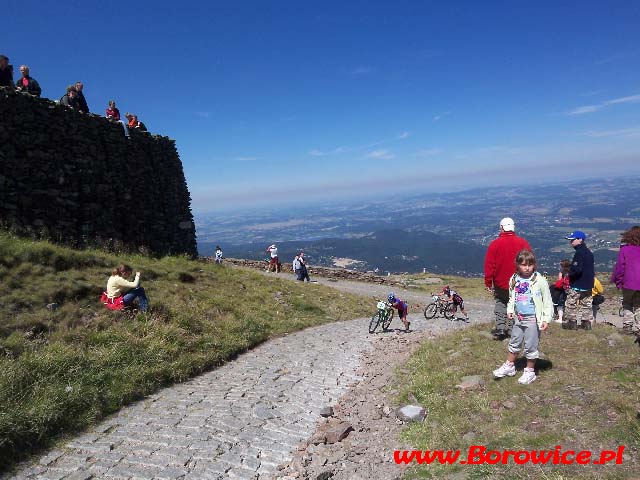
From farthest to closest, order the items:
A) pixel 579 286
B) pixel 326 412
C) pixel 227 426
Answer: pixel 579 286
pixel 326 412
pixel 227 426

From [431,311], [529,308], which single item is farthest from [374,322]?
[529,308]

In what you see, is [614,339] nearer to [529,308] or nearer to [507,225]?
[507,225]

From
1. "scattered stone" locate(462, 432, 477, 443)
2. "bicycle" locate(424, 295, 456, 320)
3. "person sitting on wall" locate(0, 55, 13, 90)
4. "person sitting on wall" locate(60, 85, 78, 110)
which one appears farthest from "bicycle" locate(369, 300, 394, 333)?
"person sitting on wall" locate(0, 55, 13, 90)

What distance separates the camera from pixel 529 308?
7113 mm

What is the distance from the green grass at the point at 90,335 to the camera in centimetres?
683

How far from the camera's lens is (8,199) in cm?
1401

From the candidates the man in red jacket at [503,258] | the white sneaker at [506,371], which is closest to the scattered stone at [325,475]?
the white sneaker at [506,371]

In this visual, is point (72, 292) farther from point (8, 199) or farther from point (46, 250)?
point (8, 199)

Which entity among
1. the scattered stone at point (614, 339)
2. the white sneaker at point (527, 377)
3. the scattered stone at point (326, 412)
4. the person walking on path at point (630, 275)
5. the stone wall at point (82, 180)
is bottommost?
the scattered stone at point (326, 412)

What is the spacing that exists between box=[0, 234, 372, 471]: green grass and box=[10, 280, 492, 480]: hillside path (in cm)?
49

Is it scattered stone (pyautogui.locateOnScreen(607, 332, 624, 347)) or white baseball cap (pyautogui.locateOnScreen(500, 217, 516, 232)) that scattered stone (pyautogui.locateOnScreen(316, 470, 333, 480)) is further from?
scattered stone (pyautogui.locateOnScreen(607, 332, 624, 347))

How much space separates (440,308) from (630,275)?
11845 millimetres

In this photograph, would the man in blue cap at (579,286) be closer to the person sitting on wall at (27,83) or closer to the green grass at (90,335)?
the green grass at (90,335)

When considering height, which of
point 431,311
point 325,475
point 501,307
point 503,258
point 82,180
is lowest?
point 431,311
